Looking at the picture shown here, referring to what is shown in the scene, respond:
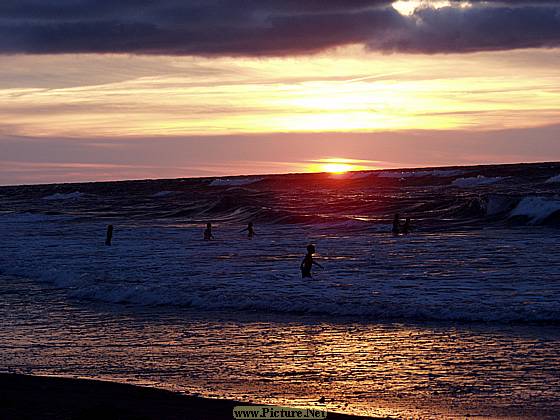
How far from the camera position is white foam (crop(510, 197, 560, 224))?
1871 inches

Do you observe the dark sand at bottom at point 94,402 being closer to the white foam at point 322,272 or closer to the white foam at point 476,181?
the white foam at point 322,272

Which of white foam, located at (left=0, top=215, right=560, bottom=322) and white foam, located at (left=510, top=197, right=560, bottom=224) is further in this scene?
white foam, located at (left=510, top=197, right=560, bottom=224)

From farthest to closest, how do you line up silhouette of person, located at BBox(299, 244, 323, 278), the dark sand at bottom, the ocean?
silhouette of person, located at BBox(299, 244, 323, 278)
the ocean
the dark sand at bottom

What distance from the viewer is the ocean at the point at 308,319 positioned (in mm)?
10883

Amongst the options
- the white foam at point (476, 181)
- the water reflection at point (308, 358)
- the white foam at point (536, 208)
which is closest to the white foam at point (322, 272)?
the water reflection at point (308, 358)

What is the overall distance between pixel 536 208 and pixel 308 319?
35087 millimetres

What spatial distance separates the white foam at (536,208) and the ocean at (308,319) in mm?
9536

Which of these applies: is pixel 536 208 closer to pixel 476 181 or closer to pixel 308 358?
pixel 308 358

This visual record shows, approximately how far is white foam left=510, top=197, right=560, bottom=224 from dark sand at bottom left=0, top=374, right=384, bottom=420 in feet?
130

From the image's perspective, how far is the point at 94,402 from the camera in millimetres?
9719

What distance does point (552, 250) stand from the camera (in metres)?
29.7

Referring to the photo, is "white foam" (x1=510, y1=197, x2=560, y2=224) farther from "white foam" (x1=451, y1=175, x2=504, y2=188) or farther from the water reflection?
"white foam" (x1=451, y1=175, x2=504, y2=188)

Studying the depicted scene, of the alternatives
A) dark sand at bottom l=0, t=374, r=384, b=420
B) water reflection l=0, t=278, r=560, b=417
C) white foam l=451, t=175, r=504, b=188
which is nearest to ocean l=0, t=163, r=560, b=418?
water reflection l=0, t=278, r=560, b=417

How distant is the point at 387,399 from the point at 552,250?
70.2ft
